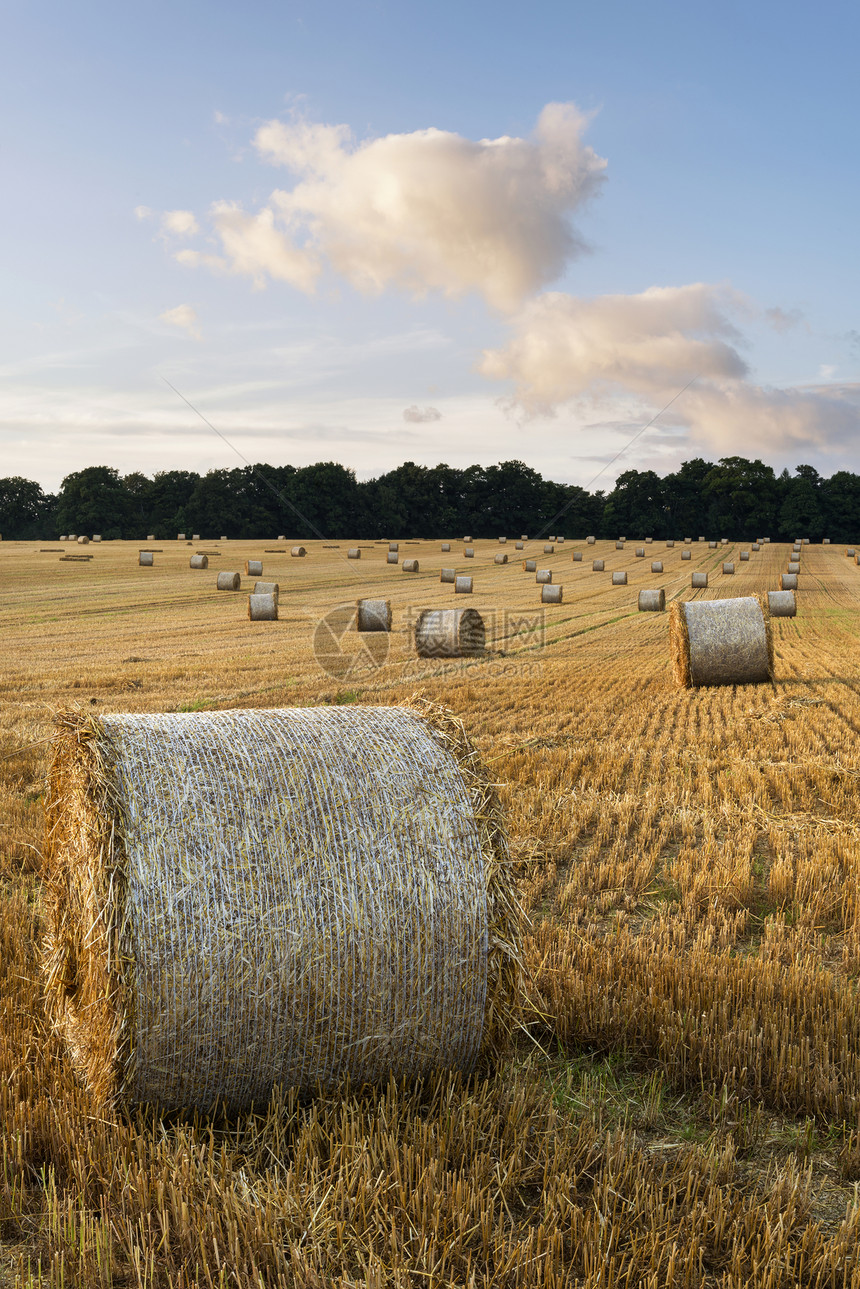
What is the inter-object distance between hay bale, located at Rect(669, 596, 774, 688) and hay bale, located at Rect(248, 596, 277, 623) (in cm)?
1509

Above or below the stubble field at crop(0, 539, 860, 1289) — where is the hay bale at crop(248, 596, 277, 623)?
above

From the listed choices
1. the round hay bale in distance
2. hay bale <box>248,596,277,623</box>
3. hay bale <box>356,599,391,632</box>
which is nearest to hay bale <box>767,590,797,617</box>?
the round hay bale in distance

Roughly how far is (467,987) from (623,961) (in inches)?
64.1

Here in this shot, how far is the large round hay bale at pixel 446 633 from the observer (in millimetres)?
19688

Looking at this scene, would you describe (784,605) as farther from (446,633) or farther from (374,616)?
(446,633)

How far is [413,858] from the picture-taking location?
157 inches

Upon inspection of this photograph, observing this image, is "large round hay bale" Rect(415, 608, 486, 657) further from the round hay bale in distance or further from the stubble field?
the round hay bale in distance

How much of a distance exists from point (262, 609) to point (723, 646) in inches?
624

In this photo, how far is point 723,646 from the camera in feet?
53.4

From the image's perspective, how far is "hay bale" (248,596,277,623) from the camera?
2841cm

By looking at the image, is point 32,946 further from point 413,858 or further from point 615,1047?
Result: point 615,1047

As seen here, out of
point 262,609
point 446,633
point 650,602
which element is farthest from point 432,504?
point 446,633

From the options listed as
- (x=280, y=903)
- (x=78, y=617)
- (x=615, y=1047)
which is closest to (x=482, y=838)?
(x=280, y=903)

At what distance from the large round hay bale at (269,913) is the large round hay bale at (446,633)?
15347 millimetres
